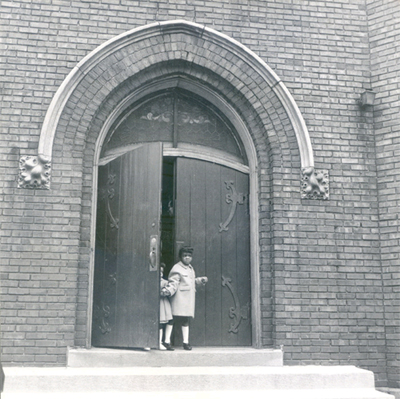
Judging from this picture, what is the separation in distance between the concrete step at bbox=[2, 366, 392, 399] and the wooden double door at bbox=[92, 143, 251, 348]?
2.10ft

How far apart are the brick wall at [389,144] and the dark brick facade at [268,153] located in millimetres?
16

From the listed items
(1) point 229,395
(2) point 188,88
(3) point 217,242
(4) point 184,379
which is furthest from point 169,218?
(1) point 229,395

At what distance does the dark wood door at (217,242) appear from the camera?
6887 millimetres

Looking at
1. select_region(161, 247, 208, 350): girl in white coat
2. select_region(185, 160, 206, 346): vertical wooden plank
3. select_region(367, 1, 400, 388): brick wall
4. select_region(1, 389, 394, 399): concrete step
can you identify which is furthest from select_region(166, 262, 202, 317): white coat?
select_region(367, 1, 400, 388): brick wall

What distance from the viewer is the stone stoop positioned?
17.8 feet

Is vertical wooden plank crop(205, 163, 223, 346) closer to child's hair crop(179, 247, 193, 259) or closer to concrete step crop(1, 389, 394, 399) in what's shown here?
child's hair crop(179, 247, 193, 259)

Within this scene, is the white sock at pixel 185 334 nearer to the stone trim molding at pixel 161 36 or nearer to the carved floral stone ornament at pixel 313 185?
the carved floral stone ornament at pixel 313 185

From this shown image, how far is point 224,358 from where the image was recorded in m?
6.16

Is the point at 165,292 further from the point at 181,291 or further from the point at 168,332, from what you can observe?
the point at 168,332

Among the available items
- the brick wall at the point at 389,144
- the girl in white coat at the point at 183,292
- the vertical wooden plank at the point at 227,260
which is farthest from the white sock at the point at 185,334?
the brick wall at the point at 389,144

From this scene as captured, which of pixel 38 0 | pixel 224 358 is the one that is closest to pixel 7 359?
pixel 224 358

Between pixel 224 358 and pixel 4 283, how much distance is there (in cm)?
262

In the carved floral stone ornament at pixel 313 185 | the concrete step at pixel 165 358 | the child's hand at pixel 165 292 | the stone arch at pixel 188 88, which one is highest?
the stone arch at pixel 188 88

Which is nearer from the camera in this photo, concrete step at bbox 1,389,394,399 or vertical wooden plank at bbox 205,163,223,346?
concrete step at bbox 1,389,394,399
